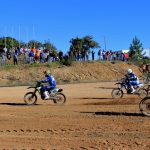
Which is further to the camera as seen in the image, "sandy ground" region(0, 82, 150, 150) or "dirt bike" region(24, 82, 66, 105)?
"dirt bike" region(24, 82, 66, 105)

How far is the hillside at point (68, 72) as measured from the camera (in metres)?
49.0

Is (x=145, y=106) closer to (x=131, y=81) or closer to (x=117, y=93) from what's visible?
(x=131, y=81)

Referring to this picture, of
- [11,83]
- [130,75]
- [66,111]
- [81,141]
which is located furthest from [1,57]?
[81,141]

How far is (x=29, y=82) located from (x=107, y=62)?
41.2 feet

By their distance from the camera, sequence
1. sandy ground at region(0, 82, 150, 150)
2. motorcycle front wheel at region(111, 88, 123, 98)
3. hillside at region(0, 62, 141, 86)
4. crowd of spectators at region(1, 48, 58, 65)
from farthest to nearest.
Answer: hillside at region(0, 62, 141, 86) < crowd of spectators at region(1, 48, 58, 65) < motorcycle front wheel at region(111, 88, 123, 98) < sandy ground at region(0, 82, 150, 150)

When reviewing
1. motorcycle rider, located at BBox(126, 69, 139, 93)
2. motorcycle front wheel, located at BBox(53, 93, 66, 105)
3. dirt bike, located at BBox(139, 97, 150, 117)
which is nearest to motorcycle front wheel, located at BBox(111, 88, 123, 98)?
motorcycle rider, located at BBox(126, 69, 139, 93)

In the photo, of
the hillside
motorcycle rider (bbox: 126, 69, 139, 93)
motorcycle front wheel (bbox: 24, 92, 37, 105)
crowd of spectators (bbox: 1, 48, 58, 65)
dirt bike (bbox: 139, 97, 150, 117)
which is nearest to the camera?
dirt bike (bbox: 139, 97, 150, 117)

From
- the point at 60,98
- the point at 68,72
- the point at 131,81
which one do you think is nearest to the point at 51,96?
the point at 60,98

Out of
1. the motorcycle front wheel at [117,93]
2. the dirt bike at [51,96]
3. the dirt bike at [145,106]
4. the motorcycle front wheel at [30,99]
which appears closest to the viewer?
the dirt bike at [145,106]

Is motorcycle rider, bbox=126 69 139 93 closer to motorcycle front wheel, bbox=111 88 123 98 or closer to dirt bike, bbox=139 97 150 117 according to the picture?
motorcycle front wheel, bbox=111 88 123 98

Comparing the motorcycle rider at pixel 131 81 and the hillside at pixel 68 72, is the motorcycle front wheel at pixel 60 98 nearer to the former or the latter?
the motorcycle rider at pixel 131 81

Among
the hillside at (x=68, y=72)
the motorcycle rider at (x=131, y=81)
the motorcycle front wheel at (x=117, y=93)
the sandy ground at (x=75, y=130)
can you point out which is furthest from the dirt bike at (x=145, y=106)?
the hillside at (x=68, y=72)

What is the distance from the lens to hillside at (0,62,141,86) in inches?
1928

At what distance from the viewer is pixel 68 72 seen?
52.1 meters
